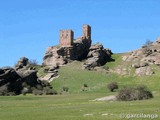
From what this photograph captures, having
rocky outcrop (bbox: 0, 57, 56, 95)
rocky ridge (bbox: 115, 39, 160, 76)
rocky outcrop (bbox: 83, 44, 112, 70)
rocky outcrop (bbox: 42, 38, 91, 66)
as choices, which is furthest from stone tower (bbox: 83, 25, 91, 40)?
rocky outcrop (bbox: 0, 57, 56, 95)

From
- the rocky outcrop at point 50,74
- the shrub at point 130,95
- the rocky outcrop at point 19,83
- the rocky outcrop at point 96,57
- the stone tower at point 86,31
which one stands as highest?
the stone tower at point 86,31

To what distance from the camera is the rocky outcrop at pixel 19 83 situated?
107500 millimetres

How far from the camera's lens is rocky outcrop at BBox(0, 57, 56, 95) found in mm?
107500

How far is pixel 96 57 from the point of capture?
5792 inches

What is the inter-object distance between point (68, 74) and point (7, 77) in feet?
96.9

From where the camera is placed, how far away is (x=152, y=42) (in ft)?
519

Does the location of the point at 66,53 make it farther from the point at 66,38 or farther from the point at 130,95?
the point at 130,95

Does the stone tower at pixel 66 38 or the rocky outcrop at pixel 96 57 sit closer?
the rocky outcrop at pixel 96 57

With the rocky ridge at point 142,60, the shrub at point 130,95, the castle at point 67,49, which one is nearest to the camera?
the shrub at point 130,95

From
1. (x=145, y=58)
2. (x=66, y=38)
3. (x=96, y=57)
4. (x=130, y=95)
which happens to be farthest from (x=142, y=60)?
(x=130, y=95)

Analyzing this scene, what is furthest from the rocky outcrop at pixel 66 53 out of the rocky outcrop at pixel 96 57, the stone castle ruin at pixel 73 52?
the rocky outcrop at pixel 96 57

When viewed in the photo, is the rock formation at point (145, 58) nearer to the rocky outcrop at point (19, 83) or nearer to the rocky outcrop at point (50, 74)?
the rocky outcrop at point (50, 74)

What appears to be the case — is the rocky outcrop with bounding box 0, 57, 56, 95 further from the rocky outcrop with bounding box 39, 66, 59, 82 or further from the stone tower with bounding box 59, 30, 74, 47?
the stone tower with bounding box 59, 30, 74, 47

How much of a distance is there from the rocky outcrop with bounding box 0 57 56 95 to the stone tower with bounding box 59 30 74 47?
31.3 meters
